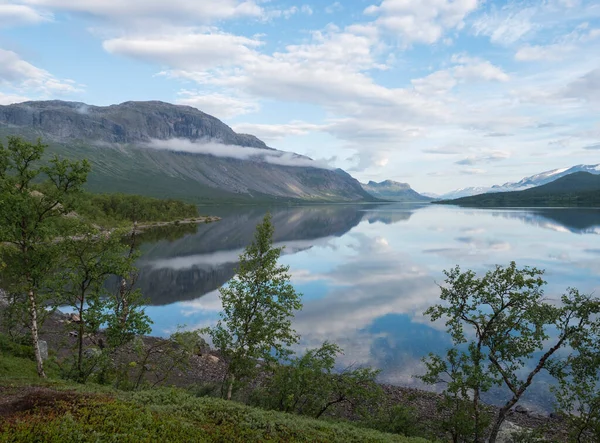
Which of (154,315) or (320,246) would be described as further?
(320,246)

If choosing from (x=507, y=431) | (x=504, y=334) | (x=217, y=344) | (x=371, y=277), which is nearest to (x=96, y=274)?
(x=217, y=344)

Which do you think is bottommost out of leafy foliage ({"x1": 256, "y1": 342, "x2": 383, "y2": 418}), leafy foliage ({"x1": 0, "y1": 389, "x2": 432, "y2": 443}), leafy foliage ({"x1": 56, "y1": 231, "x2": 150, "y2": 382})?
leafy foliage ({"x1": 256, "y1": 342, "x2": 383, "y2": 418})

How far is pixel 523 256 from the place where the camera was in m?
109

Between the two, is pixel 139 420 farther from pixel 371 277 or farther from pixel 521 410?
pixel 371 277

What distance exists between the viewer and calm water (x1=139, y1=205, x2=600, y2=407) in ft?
177

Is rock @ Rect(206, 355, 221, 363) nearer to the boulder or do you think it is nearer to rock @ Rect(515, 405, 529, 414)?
the boulder

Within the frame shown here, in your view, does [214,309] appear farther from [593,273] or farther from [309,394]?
[593,273]

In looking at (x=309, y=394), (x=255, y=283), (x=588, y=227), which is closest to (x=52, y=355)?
(x=255, y=283)

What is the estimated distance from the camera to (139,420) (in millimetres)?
16453

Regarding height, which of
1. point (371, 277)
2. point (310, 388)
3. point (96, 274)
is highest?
point (96, 274)

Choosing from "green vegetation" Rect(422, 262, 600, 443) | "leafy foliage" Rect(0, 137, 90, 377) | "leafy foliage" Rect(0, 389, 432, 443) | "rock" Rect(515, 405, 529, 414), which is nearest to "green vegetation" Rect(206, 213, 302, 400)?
"leafy foliage" Rect(0, 389, 432, 443)

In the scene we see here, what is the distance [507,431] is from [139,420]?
28.3 metres

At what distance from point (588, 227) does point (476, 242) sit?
84.6m

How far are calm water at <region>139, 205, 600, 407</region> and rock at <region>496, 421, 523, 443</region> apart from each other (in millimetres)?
7432
